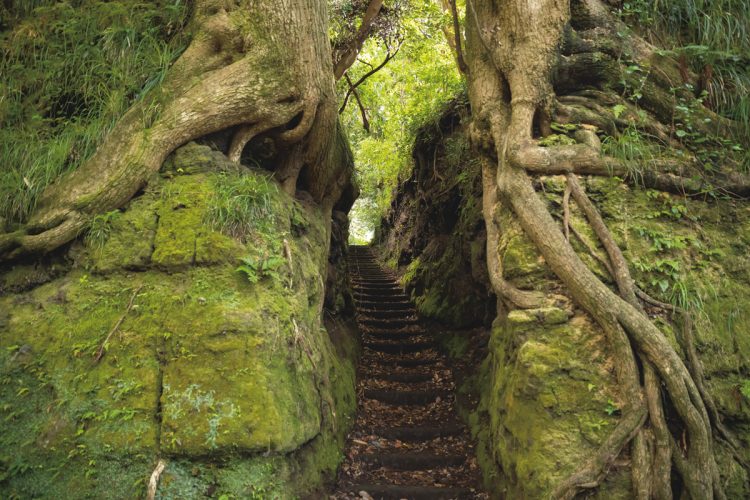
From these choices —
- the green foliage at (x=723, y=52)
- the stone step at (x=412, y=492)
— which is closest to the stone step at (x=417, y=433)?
the stone step at (x=412, y=492)

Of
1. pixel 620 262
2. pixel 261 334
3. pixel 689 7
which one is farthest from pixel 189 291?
pixel 689 7

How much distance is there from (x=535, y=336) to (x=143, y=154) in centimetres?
363

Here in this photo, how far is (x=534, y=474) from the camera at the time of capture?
3.04m

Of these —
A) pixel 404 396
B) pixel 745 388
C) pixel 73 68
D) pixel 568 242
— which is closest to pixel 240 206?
pixel 73 68

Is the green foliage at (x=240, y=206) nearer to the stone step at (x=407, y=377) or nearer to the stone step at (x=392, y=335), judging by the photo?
the stone step at (x=407, y=377)

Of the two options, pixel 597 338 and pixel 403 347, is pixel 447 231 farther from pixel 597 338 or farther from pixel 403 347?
pixel 597 338

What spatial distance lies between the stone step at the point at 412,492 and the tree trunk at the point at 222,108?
10.9 ft

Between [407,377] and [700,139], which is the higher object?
[700,139]

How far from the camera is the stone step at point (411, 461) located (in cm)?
445

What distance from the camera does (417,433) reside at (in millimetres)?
4980

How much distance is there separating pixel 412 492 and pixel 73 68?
5.36 m

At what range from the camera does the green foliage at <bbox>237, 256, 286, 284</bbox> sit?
11.4 ft

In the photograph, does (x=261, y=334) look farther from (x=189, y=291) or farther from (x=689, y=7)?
(x=689, y=7)

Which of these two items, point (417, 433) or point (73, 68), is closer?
point (73, 68)
